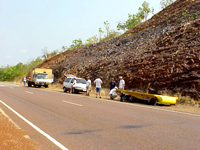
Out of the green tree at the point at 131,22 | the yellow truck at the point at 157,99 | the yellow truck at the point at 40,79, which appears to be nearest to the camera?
the yellow truck at the point at 157,99

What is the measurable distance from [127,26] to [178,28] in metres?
40.4

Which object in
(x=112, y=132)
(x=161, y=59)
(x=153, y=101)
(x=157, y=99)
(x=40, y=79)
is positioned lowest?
(x=112, y=132)

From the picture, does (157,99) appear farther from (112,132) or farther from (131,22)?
(131,22)

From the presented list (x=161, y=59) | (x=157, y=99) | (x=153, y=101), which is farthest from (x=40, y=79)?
(x=157, y=99)

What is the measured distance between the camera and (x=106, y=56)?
3331 cm

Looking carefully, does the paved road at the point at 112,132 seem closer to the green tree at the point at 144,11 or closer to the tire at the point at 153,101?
the tire at the point at 153,101

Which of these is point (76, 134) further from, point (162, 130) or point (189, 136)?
point (189, 136)

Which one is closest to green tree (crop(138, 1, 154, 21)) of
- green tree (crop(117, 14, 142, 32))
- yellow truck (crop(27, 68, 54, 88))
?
green tree (crop(117, 14, 142, 32))

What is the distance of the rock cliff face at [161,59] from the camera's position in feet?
58.8

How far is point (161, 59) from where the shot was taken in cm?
2142

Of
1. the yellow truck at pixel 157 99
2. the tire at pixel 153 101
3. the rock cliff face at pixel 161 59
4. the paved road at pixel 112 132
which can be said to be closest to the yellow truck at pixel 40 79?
the rock cliff face at pixel 161 59

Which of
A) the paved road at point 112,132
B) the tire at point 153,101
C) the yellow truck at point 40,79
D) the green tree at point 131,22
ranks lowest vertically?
the paved road at point 112,132

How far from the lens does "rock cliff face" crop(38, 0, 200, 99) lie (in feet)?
58.8

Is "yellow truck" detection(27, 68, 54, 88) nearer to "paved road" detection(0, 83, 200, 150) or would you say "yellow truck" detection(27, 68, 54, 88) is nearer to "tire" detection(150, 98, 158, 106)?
"tire" detection(150, 98, 158, 106)
